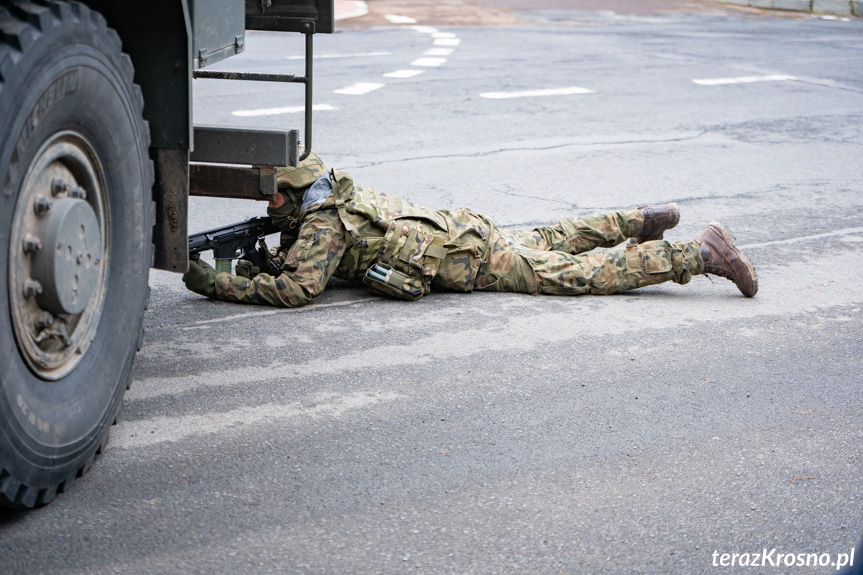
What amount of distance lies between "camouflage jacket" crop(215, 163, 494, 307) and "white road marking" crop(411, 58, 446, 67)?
757 cm

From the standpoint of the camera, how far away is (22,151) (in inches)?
87.4

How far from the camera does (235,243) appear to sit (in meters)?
4.32

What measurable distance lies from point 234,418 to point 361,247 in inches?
54.3

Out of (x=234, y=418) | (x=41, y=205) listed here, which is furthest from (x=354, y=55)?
(x=41, y=205)

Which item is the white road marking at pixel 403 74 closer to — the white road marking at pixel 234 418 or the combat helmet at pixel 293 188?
the combat helmet at pixel 293 188

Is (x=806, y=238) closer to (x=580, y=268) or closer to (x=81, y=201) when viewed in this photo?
(x=580, y=268)

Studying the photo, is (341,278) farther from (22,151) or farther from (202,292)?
(22,151)

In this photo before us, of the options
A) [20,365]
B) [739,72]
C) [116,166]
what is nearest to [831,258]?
[116,166]

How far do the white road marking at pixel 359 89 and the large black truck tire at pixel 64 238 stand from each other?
7.05 meters

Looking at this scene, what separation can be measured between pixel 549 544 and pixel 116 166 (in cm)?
163

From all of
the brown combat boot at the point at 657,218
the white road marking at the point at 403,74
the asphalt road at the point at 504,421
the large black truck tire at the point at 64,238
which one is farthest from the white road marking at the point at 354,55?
the large black truck tire at the point at 64,238

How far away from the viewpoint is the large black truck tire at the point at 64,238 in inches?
86.9

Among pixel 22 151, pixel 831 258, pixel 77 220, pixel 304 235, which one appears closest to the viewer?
pixel 22 151

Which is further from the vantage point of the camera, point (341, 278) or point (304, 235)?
point (341, 278)
